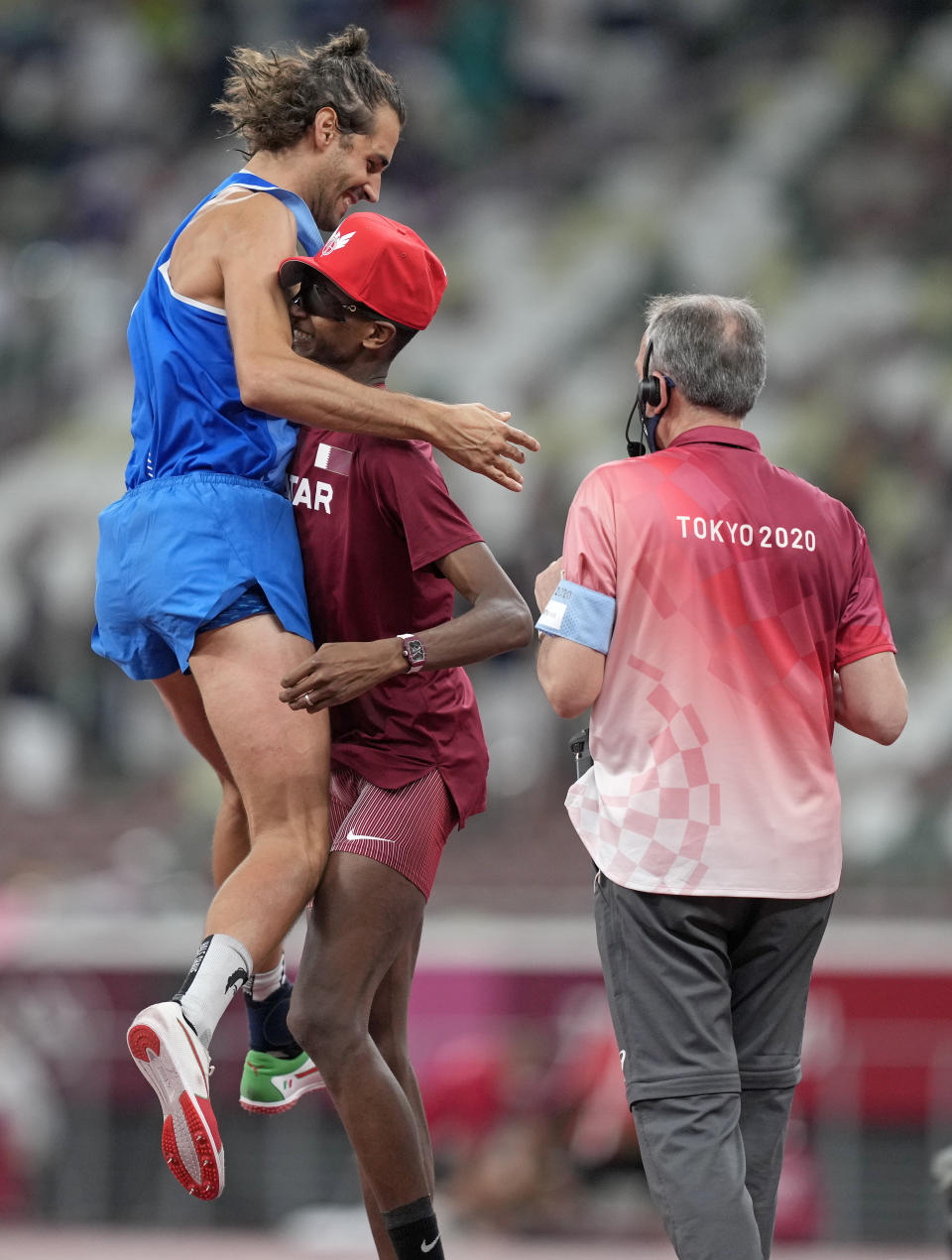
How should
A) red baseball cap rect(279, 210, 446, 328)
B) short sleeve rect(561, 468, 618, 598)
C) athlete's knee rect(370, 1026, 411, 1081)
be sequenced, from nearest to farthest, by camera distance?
short sleeve rect(561, 468, 618, 598)
red baseball cap rect(279, 210, 446, 328)
athlete's knee rect(370, 1026, 411, 1081)

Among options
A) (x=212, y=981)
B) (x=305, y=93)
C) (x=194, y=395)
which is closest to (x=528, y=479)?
(x=305, y=93)

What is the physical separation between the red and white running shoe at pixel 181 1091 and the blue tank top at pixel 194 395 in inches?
45.8

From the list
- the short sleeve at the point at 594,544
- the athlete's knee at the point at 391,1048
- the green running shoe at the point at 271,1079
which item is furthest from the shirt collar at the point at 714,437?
the green running shoe at the point at 271,1079

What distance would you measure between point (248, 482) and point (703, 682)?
1079 millimetres

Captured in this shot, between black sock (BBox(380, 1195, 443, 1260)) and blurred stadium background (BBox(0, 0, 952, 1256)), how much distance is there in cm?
458

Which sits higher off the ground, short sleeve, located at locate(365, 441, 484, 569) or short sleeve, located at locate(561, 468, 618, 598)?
short sleeve, located at locate(365, 441, 484, 569)

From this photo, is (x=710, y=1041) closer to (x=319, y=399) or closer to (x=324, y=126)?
(x=319, y=399)

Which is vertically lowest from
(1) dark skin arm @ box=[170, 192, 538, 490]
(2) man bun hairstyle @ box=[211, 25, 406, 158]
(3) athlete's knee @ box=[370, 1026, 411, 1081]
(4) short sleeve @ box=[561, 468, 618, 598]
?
(3) athlete's knee @ box=[370, 1026, 411, 1081]

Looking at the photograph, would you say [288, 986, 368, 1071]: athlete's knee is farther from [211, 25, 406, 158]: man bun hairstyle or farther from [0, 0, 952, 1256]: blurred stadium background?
[0, 0, 952, 1256]: blurred stadium background

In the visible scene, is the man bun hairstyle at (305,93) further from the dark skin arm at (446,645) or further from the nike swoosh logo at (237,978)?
the nike swoosh logo at (237,978)

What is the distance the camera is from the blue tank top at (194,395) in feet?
11.5

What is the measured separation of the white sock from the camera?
3123 millimetres

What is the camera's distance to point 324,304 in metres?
3.52

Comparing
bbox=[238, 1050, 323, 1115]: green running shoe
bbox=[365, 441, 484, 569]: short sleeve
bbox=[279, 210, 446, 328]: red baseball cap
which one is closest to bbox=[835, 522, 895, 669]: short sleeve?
bbox=[365, 441, 484, 569]: short sleeve
